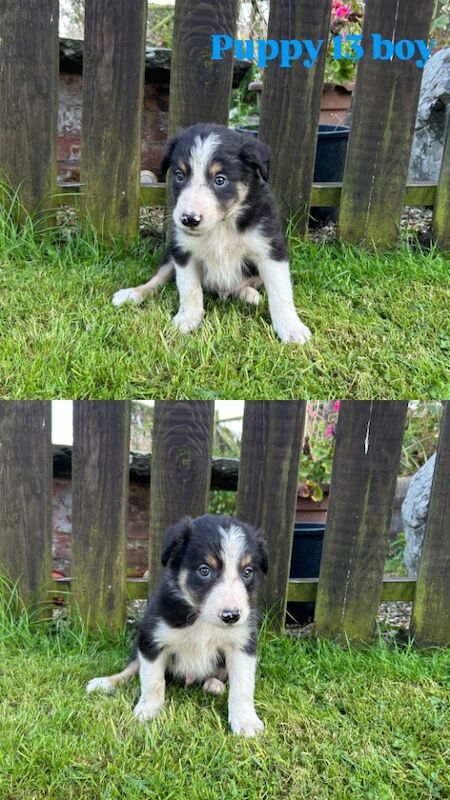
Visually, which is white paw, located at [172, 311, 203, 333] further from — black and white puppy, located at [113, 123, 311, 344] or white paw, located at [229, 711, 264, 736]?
white paw, located at [229, 711, 264, 736]

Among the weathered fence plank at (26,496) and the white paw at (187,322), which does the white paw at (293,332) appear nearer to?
the white paw at (187,322)

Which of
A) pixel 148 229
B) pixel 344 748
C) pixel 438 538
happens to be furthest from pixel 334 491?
pixel 148 229

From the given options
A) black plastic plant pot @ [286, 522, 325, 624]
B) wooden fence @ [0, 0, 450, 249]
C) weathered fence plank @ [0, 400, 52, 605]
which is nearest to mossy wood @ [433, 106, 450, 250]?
wooden fence @ [0, 0, 450, 249]

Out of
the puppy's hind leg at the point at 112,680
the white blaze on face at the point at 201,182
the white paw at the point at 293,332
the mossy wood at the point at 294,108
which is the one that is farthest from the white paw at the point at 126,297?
the puppy's hind leg at the point at 112,680

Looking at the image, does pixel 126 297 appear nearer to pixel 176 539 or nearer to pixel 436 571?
pixel 176 539

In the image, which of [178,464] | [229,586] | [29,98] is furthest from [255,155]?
[229,586]

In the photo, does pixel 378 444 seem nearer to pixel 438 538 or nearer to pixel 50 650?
pixel 438 538
